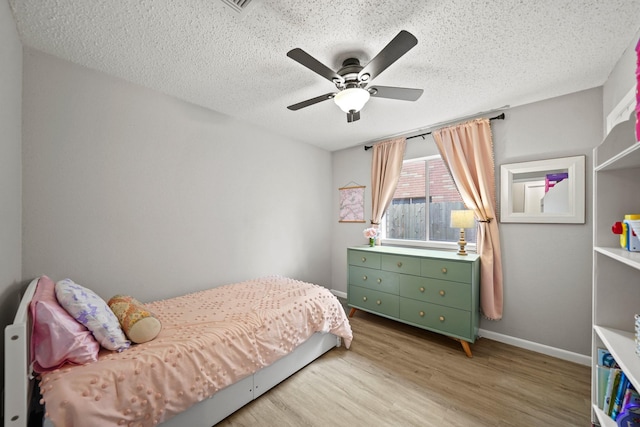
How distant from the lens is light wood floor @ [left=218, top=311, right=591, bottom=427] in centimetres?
160

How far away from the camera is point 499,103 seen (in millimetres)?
2375

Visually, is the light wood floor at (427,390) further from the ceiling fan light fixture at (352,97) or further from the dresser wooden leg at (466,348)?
the ceiling fan light fixture at (352,97)

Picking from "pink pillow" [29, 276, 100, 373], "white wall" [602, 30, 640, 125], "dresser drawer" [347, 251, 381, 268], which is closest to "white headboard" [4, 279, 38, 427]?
"pink pillow" [29, 276, 100, 373]

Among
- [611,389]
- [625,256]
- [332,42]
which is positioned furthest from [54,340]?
[611,389]

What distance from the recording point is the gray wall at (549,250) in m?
2.16

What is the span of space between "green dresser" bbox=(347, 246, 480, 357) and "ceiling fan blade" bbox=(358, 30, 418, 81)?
1.87 metres

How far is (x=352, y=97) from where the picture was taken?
1679 mm

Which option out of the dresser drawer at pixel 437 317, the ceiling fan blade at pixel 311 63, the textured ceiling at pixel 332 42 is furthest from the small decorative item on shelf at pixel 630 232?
the ceiling fan blade at pixel 311 63

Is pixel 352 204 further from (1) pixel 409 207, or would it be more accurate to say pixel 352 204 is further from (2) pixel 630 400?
(2) pixel 630 400

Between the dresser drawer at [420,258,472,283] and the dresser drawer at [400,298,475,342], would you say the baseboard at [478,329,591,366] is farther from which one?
the dresser drawer at [420,258,472,283]

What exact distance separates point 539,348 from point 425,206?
182 cm

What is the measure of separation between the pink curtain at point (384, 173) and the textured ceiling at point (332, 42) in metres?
1.02

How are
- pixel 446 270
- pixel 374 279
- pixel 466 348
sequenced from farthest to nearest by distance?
pixel 374 279 → pixel 446 270 → pixel 466 348

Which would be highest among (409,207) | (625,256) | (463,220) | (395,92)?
(395,92)
